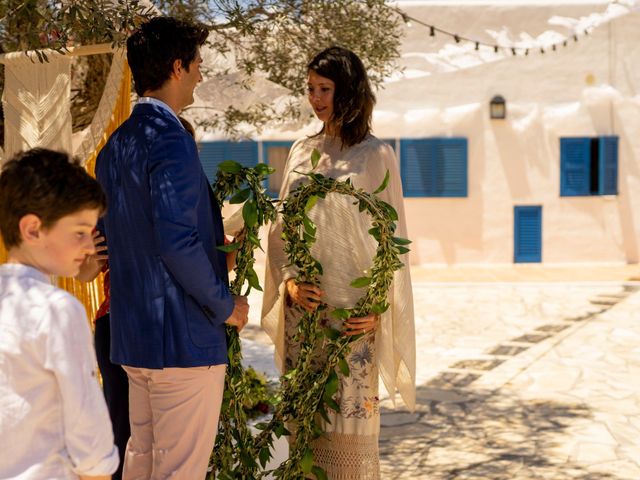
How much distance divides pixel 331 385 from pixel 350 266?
0.47m

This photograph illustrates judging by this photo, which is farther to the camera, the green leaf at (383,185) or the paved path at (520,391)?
the paved path at (520,391)

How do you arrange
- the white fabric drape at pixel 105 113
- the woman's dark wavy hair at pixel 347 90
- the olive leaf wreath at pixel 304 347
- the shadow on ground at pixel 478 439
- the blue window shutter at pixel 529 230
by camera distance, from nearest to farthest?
1. the olive leaf wreath at pixel 304 347
2. the woman's dark wavy hair at pixel 347 90
3. the white fabric drape at pixel 105 113
4. the shadow on ground at pixel 478 439
5. the blue window shutter at pixel 529 230

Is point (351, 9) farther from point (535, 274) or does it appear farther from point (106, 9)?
point (535, 274)

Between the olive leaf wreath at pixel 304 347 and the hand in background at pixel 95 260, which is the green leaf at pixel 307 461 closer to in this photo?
the olive leaf wreath at pixel 304 347

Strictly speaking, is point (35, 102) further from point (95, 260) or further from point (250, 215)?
point (250, 215)

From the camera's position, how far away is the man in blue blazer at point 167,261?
2562 millimetres

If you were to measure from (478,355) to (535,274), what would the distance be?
18.0 ft

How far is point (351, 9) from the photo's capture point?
584 cm

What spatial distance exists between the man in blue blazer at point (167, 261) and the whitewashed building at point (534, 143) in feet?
36.4

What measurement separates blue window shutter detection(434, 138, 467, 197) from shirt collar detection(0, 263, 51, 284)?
12204 millimetres

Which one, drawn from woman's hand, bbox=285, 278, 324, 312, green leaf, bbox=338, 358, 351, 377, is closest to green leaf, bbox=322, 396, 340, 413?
green leaf, bbox=338, 358, 351, 377

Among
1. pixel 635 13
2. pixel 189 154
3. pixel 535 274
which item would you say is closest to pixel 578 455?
pixel 189 154

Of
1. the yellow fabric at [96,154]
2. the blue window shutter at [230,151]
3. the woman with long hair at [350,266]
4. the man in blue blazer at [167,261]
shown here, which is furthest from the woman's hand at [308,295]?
the blue window shutter at [230,151]

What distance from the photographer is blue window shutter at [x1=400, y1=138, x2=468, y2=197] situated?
45.1 ft
